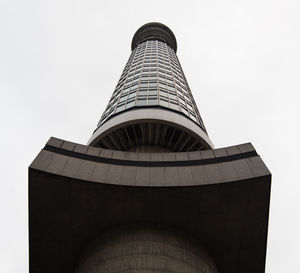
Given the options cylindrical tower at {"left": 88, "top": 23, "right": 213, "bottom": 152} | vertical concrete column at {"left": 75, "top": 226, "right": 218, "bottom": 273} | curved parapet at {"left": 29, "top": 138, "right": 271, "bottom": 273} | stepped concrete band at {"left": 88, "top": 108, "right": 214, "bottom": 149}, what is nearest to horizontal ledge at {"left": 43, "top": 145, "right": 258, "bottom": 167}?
curved parapet at {"left": 29, "top": 138, "right": 271, "bottom": 273}

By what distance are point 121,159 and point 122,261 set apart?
16.3ft

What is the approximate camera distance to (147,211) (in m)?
14.7

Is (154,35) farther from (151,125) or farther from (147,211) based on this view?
(147,211)

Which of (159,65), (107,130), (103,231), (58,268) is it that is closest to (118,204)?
(103,231)

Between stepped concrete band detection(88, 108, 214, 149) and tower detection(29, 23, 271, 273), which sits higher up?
stepped concrete band detection(88, 108, 214, 149)

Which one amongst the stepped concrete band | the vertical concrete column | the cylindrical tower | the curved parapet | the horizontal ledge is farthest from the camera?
the cylindrical tower

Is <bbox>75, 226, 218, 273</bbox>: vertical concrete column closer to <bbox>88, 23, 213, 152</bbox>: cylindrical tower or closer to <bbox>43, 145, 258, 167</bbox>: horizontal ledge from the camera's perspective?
<bbox>43, 145, 258, 167</bbox>: horizontal ledge

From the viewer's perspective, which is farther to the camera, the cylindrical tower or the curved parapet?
the cylindrical tower

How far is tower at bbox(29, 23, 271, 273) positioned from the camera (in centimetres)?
1406

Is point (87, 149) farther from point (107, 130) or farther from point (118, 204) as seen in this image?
point (107, 130)

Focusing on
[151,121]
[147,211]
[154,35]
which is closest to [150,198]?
[147,211]

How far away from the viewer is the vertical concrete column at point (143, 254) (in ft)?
41.9

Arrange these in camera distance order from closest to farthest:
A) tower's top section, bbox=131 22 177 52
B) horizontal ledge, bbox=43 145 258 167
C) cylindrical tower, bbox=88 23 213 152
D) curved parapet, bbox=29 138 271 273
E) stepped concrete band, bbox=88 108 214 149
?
curved parapet, bbox=29 138 271 273, horizontal ledge, bbox=43 145 258 167, stepped concrete band, bbox=88 108 214 149, cylindrical tower, bbox=88 23 213 152, tower's top section, bbox=131 22 177 52

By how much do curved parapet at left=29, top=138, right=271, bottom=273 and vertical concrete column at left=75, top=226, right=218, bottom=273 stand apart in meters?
0.56
